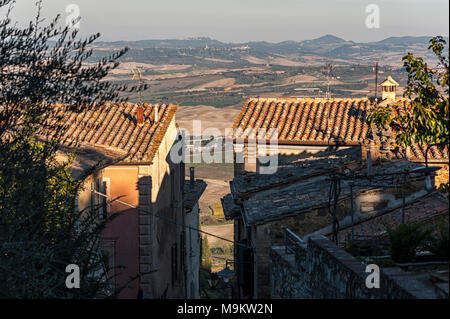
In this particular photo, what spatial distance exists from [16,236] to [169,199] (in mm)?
14109

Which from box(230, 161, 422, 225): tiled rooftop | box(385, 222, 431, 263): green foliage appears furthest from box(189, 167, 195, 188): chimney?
box(385, 222, 431, 263): green foliage

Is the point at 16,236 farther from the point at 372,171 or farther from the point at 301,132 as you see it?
the point at 301,132

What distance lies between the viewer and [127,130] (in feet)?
71.9

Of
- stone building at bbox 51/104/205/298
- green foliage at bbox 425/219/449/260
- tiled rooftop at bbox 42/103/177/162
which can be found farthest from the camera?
tiled rooftop at bbox 42/103/177/162

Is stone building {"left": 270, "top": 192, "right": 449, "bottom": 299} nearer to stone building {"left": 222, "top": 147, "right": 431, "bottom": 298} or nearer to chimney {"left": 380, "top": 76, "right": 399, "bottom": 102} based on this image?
stone building {"left": 222, "top": 147, "right": 431, "bottom": 298}

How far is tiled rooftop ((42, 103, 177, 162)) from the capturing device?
20.6 meters

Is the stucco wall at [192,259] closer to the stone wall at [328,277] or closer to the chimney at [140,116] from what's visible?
the chimney at [140,116]

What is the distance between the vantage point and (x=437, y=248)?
22.0 feet

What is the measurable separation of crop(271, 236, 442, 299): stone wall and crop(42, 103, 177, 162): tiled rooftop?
985cm

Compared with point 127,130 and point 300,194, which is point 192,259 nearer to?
point 127,130

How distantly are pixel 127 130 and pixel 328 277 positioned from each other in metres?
14.8

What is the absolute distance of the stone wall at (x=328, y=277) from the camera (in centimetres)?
599

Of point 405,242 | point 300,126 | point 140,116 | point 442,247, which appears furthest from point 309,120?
point 442,247
